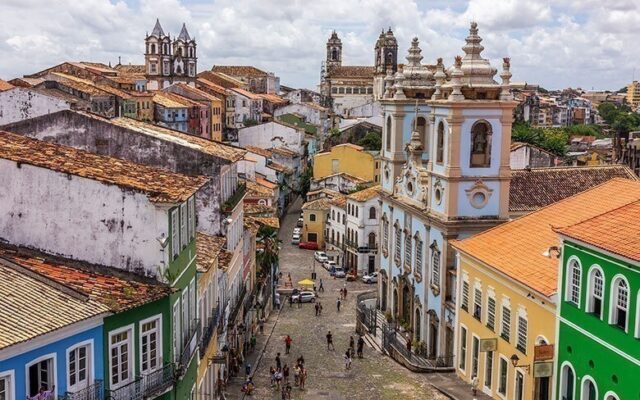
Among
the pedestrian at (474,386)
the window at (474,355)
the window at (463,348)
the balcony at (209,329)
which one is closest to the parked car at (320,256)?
the window at (463,348)

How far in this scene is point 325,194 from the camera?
76000mm

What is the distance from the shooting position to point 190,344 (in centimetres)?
2098

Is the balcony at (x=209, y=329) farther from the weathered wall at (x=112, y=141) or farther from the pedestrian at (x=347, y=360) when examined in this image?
A: the pedestrian at (x=347, y=360)

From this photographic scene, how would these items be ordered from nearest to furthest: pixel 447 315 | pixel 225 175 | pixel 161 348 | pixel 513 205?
pixel 161 348 → pixel 225 175 → pixel 447 315 → pixel 513 205

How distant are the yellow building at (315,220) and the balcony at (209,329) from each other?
43.0 meters

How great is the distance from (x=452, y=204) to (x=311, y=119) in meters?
81.1

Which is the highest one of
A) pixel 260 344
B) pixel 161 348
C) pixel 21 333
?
pixel 21 333

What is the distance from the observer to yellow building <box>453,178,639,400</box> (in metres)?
23.6

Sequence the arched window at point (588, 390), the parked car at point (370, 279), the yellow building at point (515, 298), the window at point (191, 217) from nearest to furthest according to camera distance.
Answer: the arched window at point (588, 390) < the window at point (191, 217) < the yellow building at point (515, 298) < the parked car at point (370, 279)

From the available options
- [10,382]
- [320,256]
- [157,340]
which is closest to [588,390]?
[157,340]

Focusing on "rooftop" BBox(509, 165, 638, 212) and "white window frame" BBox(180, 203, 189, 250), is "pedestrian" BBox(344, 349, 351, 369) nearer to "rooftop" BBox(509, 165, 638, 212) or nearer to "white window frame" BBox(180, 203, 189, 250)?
"rooftop" BBox(509, 165, 638, 212)

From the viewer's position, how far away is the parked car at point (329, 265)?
6323cm

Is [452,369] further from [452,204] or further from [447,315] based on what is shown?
[452,204]

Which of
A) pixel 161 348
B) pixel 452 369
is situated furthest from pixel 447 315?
pixel 161 348
